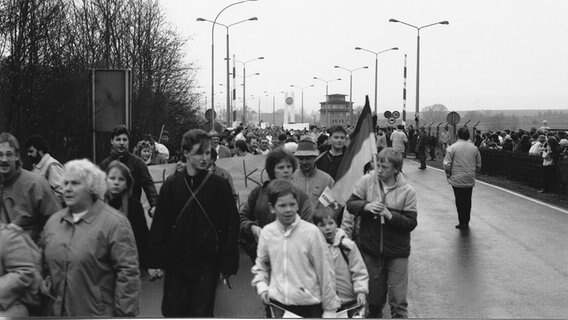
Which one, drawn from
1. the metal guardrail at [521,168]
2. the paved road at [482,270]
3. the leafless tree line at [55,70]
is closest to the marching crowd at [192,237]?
the paved road at [482,270]

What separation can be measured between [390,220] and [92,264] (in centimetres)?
295

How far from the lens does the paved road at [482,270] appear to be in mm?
9023

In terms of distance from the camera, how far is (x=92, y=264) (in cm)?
511

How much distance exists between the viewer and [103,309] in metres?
5.22

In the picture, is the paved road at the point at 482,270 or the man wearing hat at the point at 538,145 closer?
the paved road at the point at 482,270

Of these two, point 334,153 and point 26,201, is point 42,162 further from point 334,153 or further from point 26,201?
point 334,153

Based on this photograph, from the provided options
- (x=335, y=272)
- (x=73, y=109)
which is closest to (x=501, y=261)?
(x=335, y=272)

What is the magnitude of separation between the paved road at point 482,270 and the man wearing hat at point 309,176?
134 cm

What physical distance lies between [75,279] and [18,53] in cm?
1392

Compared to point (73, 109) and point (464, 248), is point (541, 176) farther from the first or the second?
point (73, 109)

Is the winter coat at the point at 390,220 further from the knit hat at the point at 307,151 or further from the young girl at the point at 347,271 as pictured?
the young girl at the point at 347,271

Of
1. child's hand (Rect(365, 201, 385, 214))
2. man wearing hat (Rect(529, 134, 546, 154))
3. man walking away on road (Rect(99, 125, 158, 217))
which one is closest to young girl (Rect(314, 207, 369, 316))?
child's hand (Rect(365, 201, 385, 214))

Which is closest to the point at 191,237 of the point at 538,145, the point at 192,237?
the point at 192,237

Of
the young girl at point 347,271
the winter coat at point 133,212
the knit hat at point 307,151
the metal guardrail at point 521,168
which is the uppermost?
the knit hat at point 307,151
